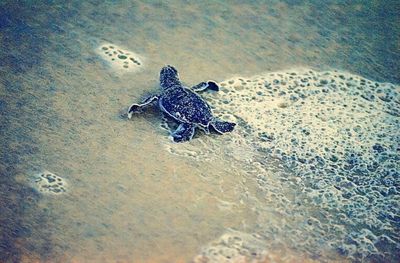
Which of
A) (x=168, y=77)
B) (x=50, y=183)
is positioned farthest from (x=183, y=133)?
(x=50, y=183)

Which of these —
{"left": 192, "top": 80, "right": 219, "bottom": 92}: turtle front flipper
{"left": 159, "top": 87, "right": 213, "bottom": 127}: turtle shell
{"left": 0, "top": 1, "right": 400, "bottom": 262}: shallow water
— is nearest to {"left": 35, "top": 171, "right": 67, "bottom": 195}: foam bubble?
{"left": 0, "top": 1, "right": 400, "bottom": 262}: shallow water

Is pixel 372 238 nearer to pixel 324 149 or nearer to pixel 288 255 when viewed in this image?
pixel 288 255

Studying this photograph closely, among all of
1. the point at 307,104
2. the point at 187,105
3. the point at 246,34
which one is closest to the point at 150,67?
the point at 187,105

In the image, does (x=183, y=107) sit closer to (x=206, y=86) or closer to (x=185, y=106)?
(x=185, y=106)

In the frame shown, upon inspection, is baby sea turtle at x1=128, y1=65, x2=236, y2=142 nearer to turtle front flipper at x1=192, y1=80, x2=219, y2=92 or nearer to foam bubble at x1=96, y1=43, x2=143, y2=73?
turtle front flipper at x1=192, y1=80, x2=219, y2=92

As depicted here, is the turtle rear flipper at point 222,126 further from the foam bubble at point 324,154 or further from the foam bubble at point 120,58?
the foam bubble at point 120,58

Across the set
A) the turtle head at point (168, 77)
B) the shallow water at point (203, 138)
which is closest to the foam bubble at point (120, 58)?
the shallow water at point (203, 138)
